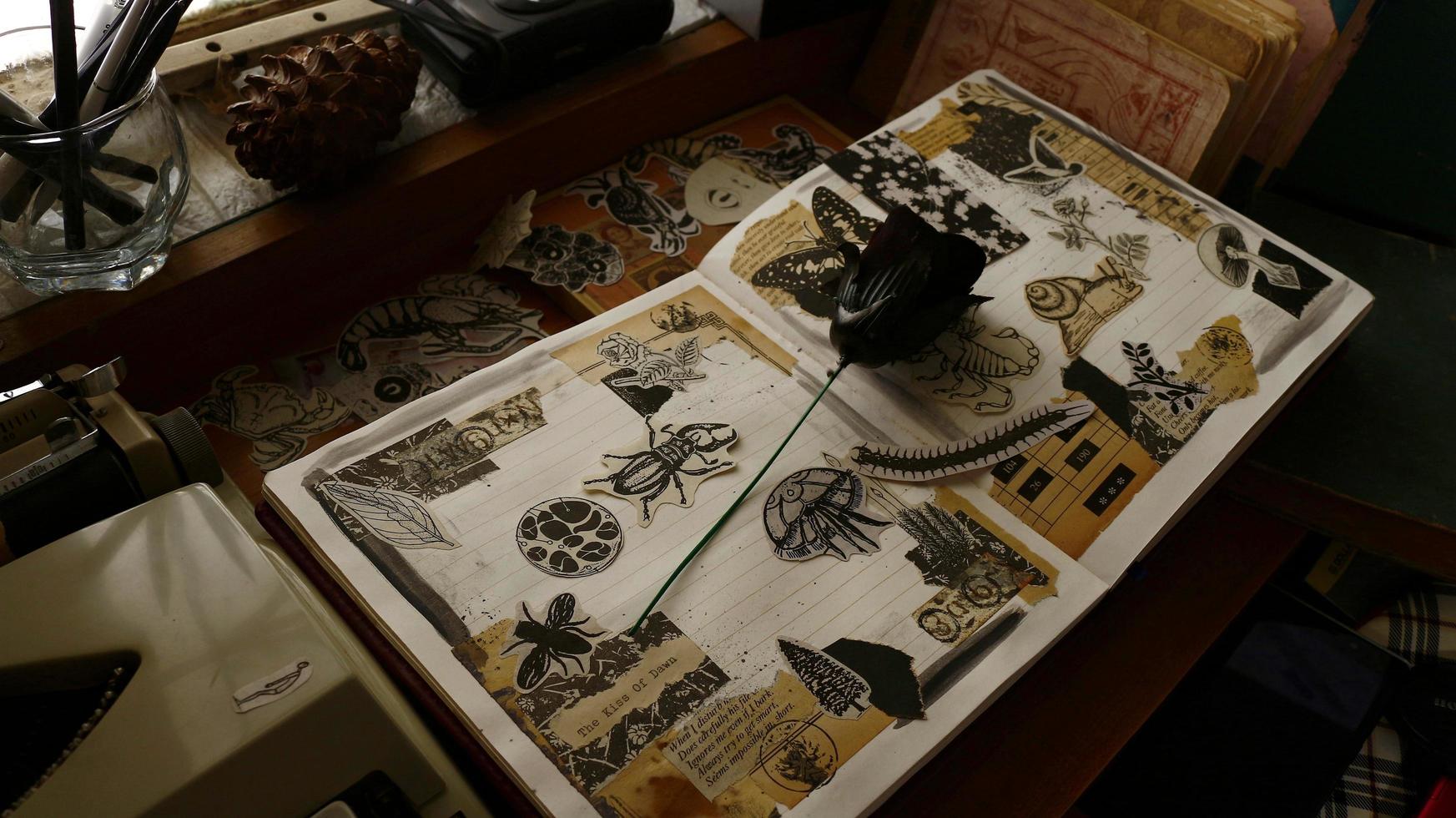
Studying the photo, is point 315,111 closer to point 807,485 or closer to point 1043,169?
point 807,485

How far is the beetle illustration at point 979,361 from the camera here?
28.1 inches

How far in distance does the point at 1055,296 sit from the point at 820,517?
0.27m

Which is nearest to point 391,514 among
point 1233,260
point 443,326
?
point 443,326

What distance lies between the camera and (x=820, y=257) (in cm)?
79

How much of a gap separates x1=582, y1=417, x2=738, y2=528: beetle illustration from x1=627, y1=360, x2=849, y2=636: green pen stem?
2cm

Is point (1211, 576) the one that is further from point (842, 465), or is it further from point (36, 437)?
point (36, 437)

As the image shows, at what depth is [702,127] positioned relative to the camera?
3.17ft

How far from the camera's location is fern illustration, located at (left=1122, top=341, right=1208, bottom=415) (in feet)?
2.36

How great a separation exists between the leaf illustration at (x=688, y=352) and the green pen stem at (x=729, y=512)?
0.28ft

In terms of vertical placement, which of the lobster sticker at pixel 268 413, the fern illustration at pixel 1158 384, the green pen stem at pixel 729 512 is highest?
the fern illustration at pixel 1158 384

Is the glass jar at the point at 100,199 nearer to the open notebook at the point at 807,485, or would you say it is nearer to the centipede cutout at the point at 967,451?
the open notebook at the point at 807,485

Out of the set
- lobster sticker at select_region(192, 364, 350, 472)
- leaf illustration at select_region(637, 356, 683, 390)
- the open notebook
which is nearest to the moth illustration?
the open notebook

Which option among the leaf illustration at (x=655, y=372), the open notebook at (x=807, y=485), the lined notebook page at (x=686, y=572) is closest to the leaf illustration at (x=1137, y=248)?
the open notebook at (x=807, y=485)

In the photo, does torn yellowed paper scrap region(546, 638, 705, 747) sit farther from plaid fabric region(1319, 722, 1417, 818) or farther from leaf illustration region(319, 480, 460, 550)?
plaid fabric region(1319, 722, 1417, 818)
